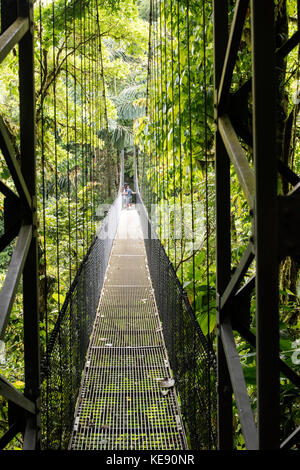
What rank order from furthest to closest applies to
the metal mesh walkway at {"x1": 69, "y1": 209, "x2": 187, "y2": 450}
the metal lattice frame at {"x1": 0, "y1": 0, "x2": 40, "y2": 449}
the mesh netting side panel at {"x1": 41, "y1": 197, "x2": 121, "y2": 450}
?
the metal mesh walkway at {"x1": 69, "y1": 209, "x2": 187, "y2": 450}
the mesh netting side panel at {"x1": 41, "y1": 197, "x2": 121, "y2": 450}
the metal lattice frame at {"x1": 0, "y1": 0, "x2": 40, "y2": 449}

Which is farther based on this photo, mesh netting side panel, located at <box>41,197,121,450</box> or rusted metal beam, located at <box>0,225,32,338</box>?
mesh netting side panel, located at <box>41,197,121,450</box>

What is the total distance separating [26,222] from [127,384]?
160 centimetres

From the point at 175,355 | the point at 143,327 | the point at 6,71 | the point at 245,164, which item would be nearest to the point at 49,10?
the point at 6,71

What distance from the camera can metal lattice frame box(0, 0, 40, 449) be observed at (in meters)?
1.49

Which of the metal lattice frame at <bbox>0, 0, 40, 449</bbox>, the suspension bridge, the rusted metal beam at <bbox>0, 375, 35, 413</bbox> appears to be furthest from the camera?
the metal lattice frame at <bbox>0, 0, 40, 449</bbox>

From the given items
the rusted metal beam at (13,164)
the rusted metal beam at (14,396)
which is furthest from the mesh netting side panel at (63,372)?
the rusted metal beam at (13,164)

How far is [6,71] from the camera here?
189 inches

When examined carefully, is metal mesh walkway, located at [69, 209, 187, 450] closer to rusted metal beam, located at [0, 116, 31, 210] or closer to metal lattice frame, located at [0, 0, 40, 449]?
metal lattice frame, located at [0, 0, 40, 449]

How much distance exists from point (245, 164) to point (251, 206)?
19cm

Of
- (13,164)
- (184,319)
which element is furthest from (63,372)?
(13,164)

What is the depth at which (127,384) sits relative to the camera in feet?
9.31

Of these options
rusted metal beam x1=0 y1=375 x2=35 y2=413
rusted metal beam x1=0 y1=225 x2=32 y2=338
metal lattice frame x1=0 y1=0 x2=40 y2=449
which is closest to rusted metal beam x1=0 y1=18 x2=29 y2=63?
metal lattice frame x1=0 y1=0 x2=40 y2=449

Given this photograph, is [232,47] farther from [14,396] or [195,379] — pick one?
[195,379]

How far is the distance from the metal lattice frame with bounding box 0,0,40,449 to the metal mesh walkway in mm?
768
